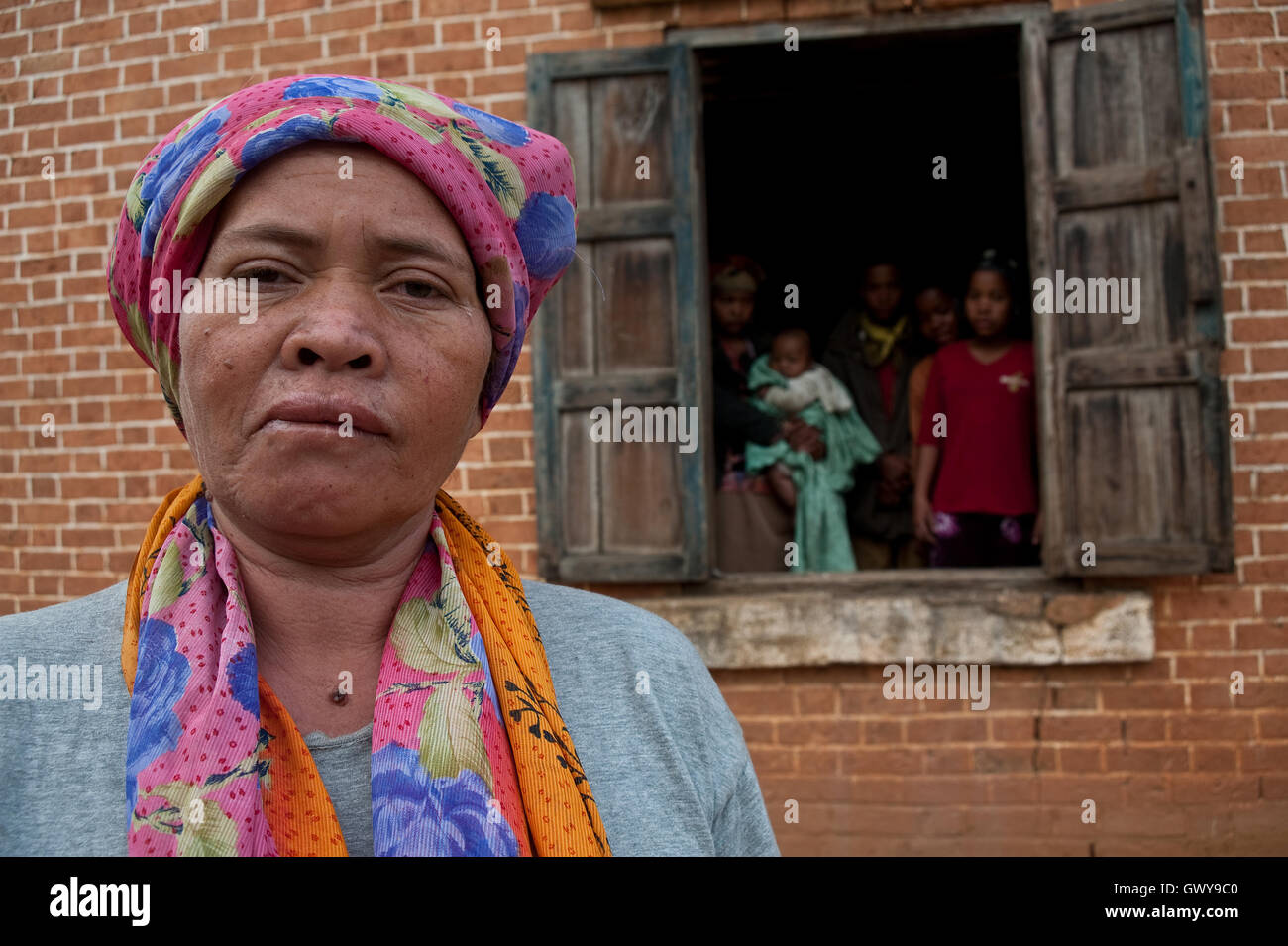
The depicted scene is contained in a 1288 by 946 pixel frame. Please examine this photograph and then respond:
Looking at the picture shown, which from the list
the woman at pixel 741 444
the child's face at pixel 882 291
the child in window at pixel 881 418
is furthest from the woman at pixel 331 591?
the child's face at pixel 882 291

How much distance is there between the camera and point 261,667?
1.20m

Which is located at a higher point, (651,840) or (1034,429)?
(1034,429)

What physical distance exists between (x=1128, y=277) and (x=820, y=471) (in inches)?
62.6

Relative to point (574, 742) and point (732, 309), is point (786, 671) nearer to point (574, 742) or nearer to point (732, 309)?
point (732, 309)

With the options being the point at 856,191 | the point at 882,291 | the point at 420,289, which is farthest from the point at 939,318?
the point at 420,289

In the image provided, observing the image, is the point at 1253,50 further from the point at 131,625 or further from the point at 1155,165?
the point at 131,625

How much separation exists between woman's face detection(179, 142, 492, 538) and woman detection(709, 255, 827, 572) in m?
3.37

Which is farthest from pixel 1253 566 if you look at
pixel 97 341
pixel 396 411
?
pixel 97 341

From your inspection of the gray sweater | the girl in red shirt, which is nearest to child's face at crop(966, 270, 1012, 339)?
the girl in red shirt

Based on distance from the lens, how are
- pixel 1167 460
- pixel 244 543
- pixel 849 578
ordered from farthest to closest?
pixel 849 578 < pixel 1167 460 < pixel 244 543

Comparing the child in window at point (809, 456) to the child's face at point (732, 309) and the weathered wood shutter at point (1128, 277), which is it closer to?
the child's face at point (732, 309)

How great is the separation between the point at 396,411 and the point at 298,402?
Answer: 11 centimetres

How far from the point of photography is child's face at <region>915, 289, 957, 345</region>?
5.32 m

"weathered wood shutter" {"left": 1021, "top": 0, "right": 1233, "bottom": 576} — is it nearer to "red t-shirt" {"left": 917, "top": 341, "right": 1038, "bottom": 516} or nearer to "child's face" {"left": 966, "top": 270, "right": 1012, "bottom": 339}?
"red t-shirt" {"left": 917, "top": 341, "right": 1038, "bottom": 516}
